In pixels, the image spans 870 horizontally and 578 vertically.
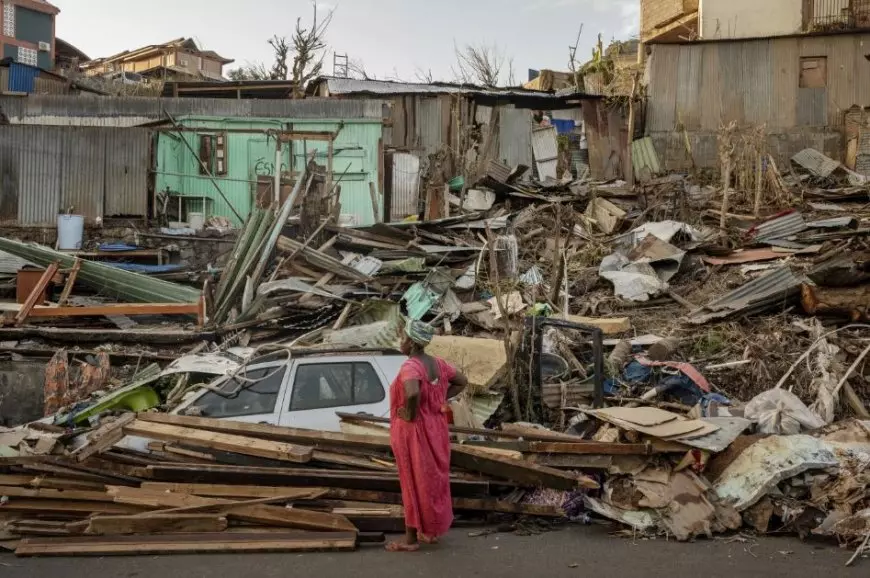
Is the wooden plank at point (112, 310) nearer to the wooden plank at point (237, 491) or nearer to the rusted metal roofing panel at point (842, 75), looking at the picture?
the wooden plank at point (237, 491)

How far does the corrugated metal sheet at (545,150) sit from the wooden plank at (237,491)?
16.2 m

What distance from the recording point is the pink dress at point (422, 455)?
546 cm

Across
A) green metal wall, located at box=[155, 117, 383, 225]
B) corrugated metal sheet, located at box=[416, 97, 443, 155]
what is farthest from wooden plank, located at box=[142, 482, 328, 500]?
corrugated metal sheet, located at box=[416, 97, 443, 155]

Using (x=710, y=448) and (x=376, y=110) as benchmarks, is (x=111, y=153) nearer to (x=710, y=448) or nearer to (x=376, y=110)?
(x=376, y=110)

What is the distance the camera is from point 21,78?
24234 mm

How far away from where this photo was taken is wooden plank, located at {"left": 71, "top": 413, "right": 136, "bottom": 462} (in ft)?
20.9

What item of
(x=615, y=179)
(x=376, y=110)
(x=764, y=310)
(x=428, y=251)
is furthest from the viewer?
(x=615, y=179)

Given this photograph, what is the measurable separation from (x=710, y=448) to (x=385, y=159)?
46.1 ft

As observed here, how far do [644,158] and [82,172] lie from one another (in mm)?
13906

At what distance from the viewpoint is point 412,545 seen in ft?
18.4

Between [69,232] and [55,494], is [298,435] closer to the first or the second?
[55,494]

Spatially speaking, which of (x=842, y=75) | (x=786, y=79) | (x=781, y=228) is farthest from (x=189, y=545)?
(x=842, y=75)

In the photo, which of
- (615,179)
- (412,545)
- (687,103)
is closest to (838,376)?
(412,545)

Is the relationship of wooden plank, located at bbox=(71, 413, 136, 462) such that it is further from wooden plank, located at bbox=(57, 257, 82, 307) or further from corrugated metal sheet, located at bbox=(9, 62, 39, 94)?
corrugated metal sheet, located at bbox=(9, 62, 39, 94)
